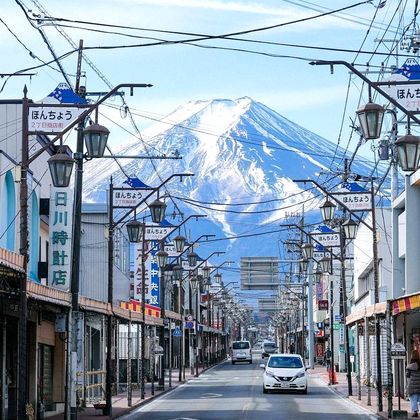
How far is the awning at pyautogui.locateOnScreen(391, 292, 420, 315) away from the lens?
31.0 m

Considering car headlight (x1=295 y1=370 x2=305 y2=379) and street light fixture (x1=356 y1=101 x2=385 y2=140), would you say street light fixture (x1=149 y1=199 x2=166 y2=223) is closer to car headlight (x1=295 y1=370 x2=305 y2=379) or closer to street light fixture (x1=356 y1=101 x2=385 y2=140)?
car headlight (x1=295 y1=370 x2=305 y2=379)

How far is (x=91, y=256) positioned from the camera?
2222 inches

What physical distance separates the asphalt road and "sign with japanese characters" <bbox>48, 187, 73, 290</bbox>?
510cm

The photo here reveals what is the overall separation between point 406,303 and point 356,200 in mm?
4481

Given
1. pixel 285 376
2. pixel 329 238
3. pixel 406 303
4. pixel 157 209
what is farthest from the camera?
pixel 329 238

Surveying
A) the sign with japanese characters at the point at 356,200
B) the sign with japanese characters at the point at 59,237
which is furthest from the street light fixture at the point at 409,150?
the sign with japanese characters at the point at 59,237

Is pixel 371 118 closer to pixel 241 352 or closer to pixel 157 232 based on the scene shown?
pixel 157 232

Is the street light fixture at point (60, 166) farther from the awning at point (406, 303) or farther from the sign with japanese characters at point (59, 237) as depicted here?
the sign with japanese characters at point (59, 237)

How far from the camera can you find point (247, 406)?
37000mm

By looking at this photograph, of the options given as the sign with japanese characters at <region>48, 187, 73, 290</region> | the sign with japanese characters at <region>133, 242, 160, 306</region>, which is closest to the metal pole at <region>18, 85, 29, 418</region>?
the sign with japanese characters at <region>48, 187, 73, 290</region>

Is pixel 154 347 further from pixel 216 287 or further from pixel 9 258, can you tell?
pixel 216 287

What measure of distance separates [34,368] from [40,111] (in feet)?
35.2

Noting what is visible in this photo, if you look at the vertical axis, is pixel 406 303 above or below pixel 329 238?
below

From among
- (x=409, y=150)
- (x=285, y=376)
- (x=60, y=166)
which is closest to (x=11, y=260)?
(x=60, y=166)
